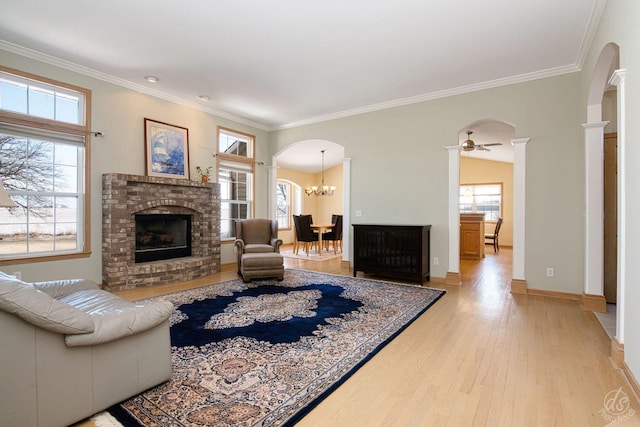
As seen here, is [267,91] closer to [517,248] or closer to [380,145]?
[380,145]

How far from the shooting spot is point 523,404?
71.7 inches

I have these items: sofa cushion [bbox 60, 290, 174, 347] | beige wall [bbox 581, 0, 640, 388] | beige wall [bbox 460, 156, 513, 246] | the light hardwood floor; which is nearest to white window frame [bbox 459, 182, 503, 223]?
beige wall [bbox 460, 156, 513, 246]

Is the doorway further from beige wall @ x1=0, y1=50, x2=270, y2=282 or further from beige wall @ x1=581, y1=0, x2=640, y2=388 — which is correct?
beige wall @ x1=0, y1=50, x2=270, y2=282

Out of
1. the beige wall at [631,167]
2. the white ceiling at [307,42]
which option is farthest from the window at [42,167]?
the beige wall at [631,167]

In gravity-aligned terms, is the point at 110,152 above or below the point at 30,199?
above

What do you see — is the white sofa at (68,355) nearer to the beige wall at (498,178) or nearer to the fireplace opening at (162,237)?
the fireplace opening at (162,237)

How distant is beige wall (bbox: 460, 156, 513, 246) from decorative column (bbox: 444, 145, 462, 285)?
6.01 meters

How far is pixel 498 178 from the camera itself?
394 inches

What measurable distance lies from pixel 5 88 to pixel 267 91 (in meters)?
3.14

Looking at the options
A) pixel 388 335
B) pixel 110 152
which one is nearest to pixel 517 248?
pixel 388 335

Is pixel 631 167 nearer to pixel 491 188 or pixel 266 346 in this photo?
pixel 266 346

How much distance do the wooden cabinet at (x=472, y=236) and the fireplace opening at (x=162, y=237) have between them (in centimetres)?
615

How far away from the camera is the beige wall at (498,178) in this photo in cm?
980

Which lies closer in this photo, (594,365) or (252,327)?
(594,365)
